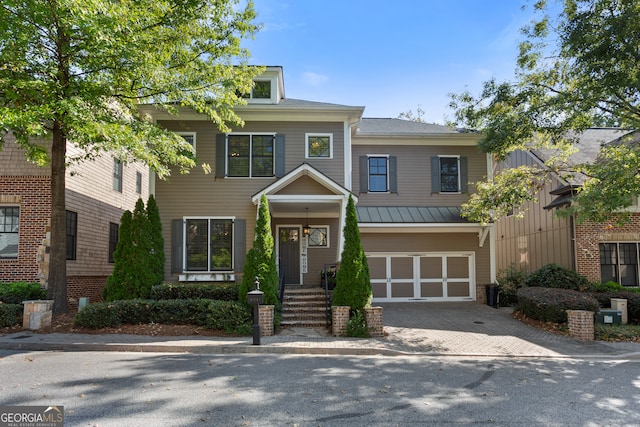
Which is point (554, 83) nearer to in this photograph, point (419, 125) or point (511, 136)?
point (511, 136)

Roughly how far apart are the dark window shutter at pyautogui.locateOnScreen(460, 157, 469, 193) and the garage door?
2.53 meters

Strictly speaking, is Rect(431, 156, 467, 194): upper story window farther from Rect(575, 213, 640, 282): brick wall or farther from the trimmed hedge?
the trimmed hedge

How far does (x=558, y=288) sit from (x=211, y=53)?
1297 cm

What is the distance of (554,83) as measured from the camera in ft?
41.3

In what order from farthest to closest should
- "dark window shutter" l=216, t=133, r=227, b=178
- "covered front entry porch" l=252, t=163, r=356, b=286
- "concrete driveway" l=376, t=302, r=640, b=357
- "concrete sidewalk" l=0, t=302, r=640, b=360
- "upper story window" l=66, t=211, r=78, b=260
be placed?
"covered front entry porch" l=252, t=163, r=356, b=286 → "dark window shutter" l=216, t=133, r=227, b=178 → "upper story window" l=66, t=211, r=78, b=260 → "concrete driveway" l=376, t=302, r=640, b=357 → "concrete sidewalk" l=0, t=302, r=640, b=360

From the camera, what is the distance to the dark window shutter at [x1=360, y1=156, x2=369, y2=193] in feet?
54.3

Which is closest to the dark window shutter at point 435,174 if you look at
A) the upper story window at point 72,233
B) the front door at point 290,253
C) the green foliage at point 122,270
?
the front door at point 290,253

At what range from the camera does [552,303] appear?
39.5 ft

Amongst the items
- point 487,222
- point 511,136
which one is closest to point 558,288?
point 487,222

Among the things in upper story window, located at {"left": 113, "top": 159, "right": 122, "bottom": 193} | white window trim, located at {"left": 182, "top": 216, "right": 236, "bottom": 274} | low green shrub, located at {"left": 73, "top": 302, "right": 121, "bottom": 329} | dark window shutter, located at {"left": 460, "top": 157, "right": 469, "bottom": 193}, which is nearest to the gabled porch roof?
white window trim, located at {"left": 182, "top": 216, "right": 236, "bottom": 274}

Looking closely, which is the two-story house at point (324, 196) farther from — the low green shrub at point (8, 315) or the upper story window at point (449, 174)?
the low green shrub at point (8, 315)

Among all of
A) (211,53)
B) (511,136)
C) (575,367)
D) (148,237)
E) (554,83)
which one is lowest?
(575,367)

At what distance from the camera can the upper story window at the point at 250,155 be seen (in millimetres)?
14273

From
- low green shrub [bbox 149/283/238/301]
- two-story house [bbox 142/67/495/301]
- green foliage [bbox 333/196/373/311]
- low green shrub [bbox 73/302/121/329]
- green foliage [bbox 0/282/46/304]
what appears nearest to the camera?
low green shrub [bbox 73/302/121/329]
